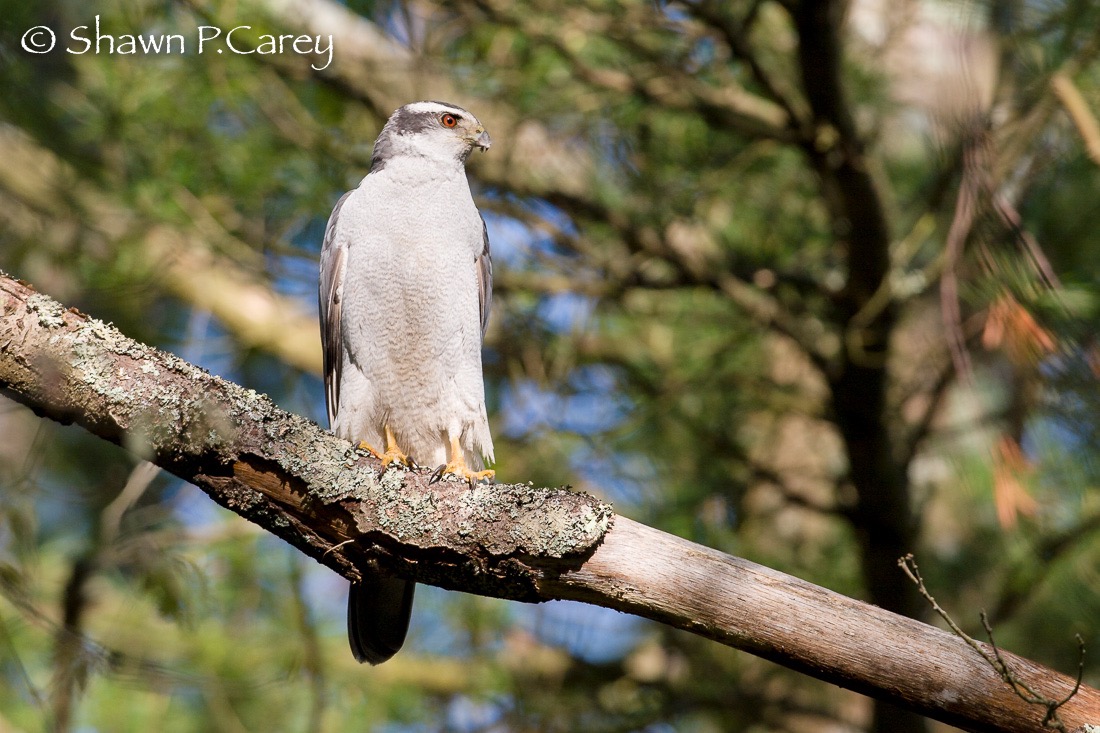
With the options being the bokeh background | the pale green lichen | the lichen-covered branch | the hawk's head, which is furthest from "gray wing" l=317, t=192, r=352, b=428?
the pale green lichen

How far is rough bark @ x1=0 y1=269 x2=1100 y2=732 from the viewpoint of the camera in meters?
2.42

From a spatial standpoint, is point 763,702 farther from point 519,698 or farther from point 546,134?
point 546,134

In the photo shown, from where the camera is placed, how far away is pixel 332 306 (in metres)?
4.11

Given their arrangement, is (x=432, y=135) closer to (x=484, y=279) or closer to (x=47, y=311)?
(x=484, y=279)

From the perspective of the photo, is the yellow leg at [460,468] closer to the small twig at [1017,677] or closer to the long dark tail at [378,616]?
Answer: the long dark tail at [378,616]

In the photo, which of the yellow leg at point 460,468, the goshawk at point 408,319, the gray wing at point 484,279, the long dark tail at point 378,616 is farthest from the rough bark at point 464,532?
the gray wing at point 484,279

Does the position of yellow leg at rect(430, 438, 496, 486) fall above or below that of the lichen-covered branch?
below

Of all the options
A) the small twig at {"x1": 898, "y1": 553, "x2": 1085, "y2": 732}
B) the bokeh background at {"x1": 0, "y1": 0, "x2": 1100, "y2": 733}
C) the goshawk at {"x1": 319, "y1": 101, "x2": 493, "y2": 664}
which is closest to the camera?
the small twig at {"x1": 898, "y1": 553, "x2": 1085, "y2": 732}

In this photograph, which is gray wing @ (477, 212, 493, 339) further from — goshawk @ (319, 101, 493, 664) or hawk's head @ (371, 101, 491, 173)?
hawk's head @ (371, 101, 491, 173)

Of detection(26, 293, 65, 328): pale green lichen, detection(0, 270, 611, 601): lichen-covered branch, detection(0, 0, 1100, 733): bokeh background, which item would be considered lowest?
detection(0, 0, 1100, 733): bokeh background

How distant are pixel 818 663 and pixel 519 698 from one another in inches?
109

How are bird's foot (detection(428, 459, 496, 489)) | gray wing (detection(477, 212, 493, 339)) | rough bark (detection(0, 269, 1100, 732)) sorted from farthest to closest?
gray wing (detection(477, 212, 493, 339)) → bird's foot (detection(428, 459, 496, 489)) → rough bark (detection(0, 269, 1100, 732))

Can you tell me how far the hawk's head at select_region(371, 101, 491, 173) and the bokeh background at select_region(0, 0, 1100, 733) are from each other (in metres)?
0.69

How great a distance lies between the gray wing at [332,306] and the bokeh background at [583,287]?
87 centimetres
